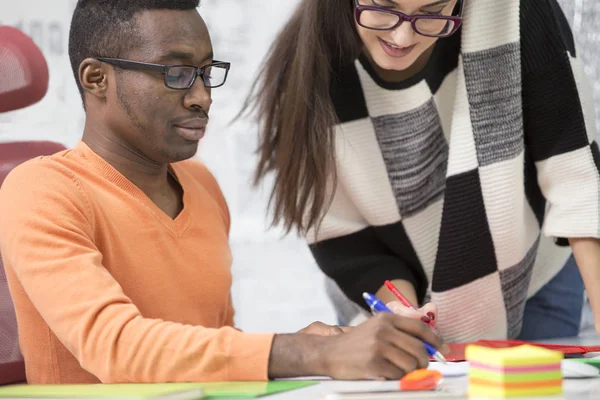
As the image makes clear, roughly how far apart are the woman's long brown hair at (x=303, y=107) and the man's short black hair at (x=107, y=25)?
0.27 meters

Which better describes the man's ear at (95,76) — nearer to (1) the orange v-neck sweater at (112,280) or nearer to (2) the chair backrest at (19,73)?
(1) the orange v-neck sweater at (112,280)

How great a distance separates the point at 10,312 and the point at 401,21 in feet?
2.35

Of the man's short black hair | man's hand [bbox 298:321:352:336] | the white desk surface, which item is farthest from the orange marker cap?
the man's short black hair

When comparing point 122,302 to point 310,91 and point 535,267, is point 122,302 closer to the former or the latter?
point 310,91

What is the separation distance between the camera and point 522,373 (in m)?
0.78

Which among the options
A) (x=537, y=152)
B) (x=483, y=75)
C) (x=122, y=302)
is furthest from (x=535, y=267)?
(x=122, y=302)

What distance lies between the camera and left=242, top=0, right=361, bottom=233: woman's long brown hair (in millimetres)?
1540

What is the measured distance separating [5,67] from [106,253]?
0.42 m

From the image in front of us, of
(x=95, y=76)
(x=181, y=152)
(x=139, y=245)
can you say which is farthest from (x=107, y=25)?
(x=139, y=245)

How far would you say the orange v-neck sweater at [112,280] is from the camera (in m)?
1.04

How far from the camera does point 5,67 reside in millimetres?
1429

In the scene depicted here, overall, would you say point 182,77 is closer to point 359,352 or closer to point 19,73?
point 19,73

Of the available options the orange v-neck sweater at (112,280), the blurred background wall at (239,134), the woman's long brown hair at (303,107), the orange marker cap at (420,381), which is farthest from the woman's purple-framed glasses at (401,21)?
the blurred background wall at (239,134)

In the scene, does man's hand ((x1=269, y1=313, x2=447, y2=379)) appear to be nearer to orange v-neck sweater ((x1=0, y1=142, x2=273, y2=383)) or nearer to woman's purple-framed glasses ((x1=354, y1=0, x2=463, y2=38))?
orange v-neck sweater ((x1=0, y1=142, x2=273, y2=383))
